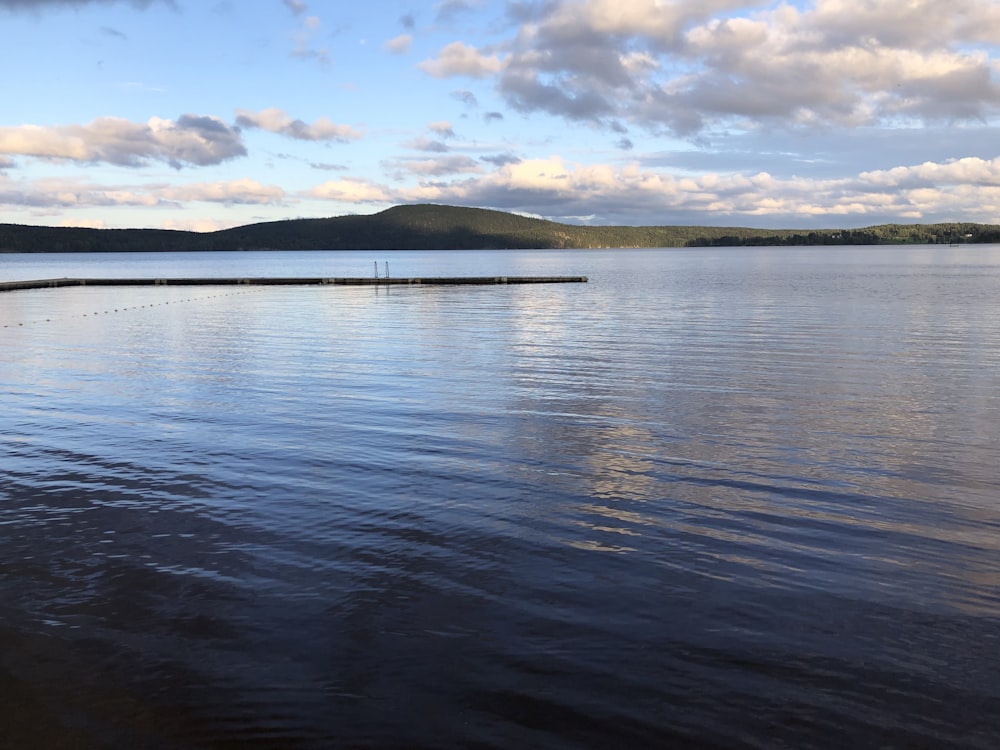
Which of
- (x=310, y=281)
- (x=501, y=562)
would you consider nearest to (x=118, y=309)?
(x=310, y=281)

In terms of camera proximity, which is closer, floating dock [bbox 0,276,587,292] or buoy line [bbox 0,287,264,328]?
buoy line [bbox 0,287,264,328]

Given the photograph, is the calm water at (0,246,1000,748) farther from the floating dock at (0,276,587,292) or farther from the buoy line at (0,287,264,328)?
the floating dock at (0,276,587,292)

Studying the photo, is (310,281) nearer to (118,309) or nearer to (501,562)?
(118,309)

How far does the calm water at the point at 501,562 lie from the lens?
5.95m

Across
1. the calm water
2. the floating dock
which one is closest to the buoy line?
the floating dock

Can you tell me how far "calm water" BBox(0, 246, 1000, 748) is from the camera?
5945 mm

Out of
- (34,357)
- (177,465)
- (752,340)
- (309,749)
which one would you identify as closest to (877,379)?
(752,340)

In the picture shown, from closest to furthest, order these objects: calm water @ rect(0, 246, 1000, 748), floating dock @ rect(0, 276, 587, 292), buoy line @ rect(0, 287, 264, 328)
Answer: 1. calm water @ rect(0, 246, 1000, 748)
2. buoy line @ rect(0, 287, 264, 328)
3. floating dock @ rect(0, 276, 587, 292)

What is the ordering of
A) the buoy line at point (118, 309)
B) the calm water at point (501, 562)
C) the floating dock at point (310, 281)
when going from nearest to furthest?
the calm water at point (501, 562)
the buoy line at point (118, 309)
the floating dock at point (310, 281)

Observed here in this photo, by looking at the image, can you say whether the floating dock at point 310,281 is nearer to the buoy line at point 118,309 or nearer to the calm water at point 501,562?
A: the buoy line at point 118,309

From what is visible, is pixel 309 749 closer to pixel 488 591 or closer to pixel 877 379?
pixel 488 591

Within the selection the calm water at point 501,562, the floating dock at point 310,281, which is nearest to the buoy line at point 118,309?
the floating dock at point 310,281

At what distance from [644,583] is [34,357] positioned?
83.3 ft

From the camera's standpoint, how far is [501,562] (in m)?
8.72
